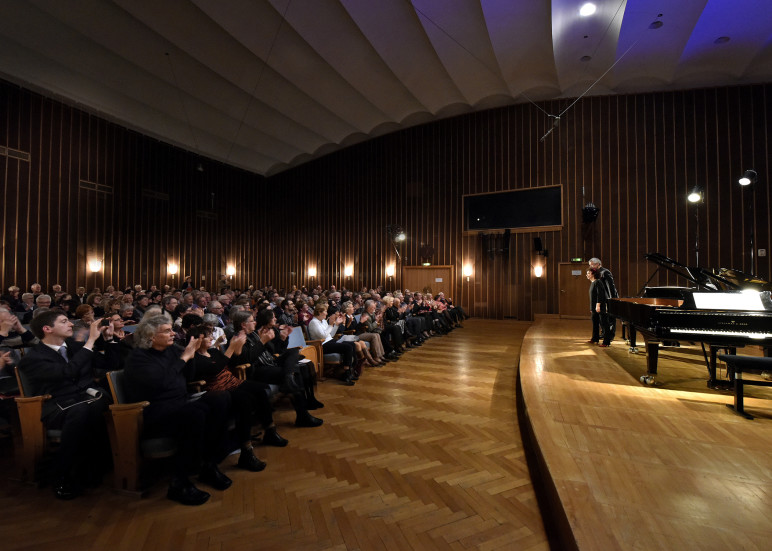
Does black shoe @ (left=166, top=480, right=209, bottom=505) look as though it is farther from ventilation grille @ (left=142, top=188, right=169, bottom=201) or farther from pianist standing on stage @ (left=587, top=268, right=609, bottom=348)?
ventilation grille @ (left=142, top=188, right=169, bottom=201)

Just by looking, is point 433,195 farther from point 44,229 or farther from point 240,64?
point 44,229

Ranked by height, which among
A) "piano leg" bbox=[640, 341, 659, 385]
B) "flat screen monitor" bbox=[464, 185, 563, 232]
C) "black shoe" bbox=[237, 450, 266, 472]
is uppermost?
"flat screen monitor" bbox=[464, 185, 563, 232]

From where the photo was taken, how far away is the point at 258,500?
6.56 ft

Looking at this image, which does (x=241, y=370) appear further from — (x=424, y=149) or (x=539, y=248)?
→ (x=424, y=149)

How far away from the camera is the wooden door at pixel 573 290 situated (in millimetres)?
10172

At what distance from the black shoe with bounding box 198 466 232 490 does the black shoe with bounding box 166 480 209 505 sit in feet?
0.31

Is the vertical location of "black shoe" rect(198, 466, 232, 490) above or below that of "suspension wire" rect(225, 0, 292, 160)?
below

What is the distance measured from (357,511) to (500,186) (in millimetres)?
10743

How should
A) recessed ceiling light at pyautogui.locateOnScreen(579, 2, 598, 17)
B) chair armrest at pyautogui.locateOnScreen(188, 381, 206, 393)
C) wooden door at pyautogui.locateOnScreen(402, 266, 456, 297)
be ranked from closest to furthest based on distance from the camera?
chair armrest at pyautogui.locateOnScreen(188, 381, 206, 393) → recessed ceiling light at pyautogui.locateOnScreen(579, 2, 598, 17) → wooden door at pyautogui.locateOnScreen(402, 266, 456, 297)

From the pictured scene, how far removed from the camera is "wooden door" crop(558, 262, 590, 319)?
10172mm

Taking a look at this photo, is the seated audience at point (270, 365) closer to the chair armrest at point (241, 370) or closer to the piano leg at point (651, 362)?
the chair armrest at point (241, 370)

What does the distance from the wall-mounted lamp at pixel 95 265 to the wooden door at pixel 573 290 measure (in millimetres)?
12202

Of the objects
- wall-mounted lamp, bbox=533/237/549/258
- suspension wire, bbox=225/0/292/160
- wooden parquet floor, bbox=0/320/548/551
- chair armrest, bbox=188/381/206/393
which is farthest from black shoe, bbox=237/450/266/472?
wall-mounted lamp, bbox=533/237/549/258

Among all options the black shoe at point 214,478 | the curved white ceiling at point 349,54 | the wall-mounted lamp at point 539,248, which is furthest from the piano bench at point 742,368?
the wall-mounted lamp at point 539,248
